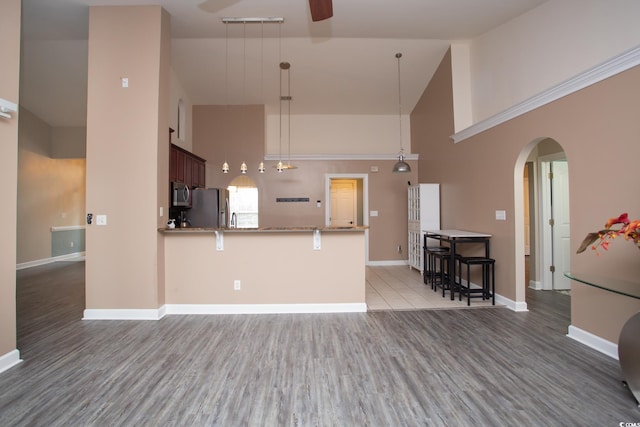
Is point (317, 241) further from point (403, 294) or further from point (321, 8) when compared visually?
point (321, 8)

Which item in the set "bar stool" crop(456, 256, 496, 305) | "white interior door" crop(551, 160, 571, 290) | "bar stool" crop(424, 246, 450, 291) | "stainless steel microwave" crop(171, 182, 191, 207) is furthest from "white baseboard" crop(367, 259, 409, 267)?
"stainless steel microwave" crop(171, 182, 191, 207)

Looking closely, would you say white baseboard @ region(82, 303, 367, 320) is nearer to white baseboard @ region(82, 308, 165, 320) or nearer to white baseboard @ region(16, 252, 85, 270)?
white baseboard @ region(82, 308, 165, 320)

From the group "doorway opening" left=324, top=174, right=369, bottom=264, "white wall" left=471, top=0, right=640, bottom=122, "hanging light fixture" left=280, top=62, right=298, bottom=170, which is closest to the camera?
"white wall" left=471, top=0, right=640, bottom=122

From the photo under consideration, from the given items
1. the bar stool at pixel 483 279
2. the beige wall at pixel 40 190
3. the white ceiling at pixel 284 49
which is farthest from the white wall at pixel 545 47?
the beige wall at pixel 40 190

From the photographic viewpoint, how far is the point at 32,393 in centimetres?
196

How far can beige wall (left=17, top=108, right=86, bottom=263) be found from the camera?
6.19m

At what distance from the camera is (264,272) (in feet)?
11.5

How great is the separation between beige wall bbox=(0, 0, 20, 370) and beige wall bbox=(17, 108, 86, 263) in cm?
531

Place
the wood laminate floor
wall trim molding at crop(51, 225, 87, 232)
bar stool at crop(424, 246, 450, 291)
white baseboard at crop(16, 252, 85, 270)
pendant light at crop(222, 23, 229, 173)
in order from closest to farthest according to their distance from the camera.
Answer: the wood laminate floor < pendant light at crop(222, 23, 229, 173) < bar stool at crop(424, 246, 450, 291) < white baseboard at crop(16, 252, 85, 270) < wall trim molding at crop(51, 225, 87, 232)

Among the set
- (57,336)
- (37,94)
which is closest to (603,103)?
(57,336)

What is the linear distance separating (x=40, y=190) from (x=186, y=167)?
4.22 m

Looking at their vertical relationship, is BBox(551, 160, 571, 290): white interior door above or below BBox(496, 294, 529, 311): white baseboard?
above

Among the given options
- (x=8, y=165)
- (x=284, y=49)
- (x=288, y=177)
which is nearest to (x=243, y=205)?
(x=288, y=177)

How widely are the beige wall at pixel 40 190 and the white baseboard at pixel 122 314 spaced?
4.79 meters
